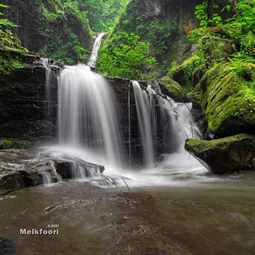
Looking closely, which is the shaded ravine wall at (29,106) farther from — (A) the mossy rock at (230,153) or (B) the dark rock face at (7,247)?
(B) the dark rock face at (7,247)

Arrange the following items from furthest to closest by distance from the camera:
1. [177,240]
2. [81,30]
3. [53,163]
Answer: [81,30]
[53,163]
[177,240]

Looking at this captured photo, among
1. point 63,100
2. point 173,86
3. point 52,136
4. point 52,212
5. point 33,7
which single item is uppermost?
point 33,7

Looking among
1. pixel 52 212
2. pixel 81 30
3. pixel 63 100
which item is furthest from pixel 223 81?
pixel 81 30

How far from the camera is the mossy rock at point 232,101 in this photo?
751 centimetres

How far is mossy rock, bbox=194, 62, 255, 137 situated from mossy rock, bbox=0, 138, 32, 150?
243 inches

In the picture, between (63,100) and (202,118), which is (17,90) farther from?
(202,118)

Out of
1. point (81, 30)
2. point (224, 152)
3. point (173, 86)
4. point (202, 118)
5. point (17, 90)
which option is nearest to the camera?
point (224, 152)

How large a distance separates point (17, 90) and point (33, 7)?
420 inches

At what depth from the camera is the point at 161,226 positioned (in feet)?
9.74

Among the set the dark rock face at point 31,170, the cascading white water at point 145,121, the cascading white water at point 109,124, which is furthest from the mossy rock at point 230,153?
the cascading white water at point 145,121

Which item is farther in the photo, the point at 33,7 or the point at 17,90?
the point at 33,7

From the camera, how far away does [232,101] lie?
8.04m

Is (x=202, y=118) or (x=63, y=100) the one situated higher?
(x=63, y=100)

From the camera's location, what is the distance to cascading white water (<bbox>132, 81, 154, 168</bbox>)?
11016 millimetres
